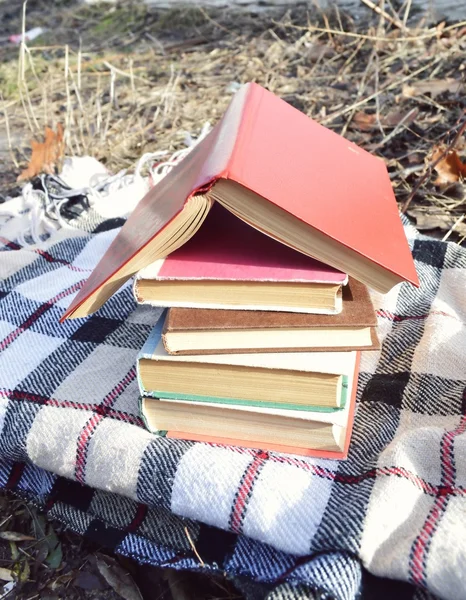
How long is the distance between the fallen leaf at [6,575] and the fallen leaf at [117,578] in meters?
0.17

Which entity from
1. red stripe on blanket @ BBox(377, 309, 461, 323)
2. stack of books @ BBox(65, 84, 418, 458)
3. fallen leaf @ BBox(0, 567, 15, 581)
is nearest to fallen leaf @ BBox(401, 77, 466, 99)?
red stripe on blanket @ BBox(377, 309, 461, 323)

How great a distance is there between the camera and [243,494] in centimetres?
102

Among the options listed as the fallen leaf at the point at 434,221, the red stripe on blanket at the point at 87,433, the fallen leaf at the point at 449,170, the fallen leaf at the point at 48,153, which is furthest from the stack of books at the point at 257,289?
the fallen leaf at the point at 48,153

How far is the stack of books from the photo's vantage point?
943mm

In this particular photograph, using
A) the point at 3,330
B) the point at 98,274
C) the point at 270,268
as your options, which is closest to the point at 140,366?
the point at 98,274

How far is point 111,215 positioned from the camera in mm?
2037

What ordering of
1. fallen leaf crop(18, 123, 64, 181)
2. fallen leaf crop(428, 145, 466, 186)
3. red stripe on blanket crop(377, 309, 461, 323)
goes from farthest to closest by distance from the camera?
fallen leaf crop(18, 123, 64, 181)
fallen leaf crop(428, 145, 466, 186)
red stripe on blanket crop(377, 309, 461, 323)

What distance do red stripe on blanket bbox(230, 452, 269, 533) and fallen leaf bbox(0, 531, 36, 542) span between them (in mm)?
505

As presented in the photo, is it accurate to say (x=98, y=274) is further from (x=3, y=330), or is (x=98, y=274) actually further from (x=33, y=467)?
(x=3, y=330)

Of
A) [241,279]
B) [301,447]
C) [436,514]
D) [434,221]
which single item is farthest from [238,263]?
[434,221]

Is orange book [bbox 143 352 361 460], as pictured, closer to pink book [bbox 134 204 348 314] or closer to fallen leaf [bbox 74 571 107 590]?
pink book [bbox 134 204 348 314]

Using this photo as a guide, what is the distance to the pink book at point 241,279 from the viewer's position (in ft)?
3.18

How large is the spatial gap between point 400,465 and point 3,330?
3.11ft

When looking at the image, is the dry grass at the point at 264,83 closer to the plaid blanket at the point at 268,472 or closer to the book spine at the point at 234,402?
the plaid blanket at the point at 268,472
